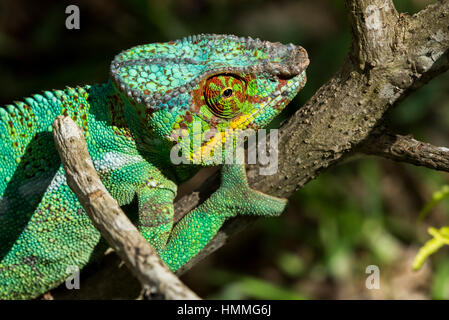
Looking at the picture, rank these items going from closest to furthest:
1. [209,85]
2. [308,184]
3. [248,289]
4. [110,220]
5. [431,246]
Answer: [110,220] < [209,85] < [431,246] < [248,289] < [308,184]

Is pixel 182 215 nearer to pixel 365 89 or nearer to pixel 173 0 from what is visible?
pixel 365 89

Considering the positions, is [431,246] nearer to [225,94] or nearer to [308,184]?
[225,94]

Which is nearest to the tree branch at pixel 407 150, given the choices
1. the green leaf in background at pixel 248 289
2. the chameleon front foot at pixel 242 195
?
the chameleon front foot at pixel 242 195

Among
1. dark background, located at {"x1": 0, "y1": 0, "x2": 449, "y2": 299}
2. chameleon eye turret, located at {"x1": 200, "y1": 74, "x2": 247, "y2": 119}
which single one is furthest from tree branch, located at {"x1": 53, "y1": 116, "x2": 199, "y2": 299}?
dark background, located at {"x1": 0, "y1": 0, "x2": 449, "y2": 299}

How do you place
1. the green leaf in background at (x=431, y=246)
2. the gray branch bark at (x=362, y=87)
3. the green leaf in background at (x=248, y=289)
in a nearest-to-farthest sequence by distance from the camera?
the gray branch bark at (x=362, y=87) → the green leaf in background at (x=431, y=246) → the green leaf in background at (x=248, y=289)

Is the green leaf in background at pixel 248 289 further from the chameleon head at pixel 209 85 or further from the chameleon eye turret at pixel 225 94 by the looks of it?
the chameleon eye turret at pixel 225 94

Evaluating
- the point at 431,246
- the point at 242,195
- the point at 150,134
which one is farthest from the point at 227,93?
the point at 431,246

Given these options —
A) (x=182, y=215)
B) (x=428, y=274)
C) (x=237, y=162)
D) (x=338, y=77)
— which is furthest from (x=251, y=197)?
(x=428, y=274)
